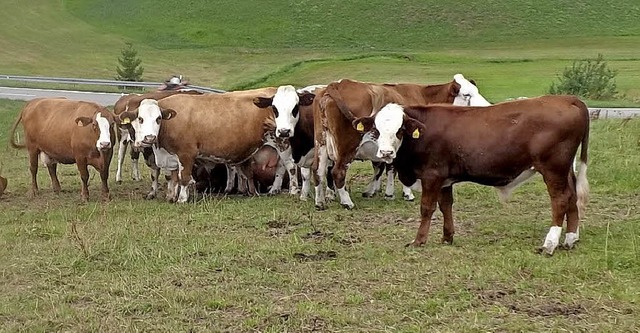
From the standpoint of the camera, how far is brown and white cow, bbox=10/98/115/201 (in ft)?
40.0

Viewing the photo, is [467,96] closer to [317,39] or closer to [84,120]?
[84,120]

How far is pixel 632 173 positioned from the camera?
480 inches

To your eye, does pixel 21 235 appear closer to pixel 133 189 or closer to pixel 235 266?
pixel 235 266

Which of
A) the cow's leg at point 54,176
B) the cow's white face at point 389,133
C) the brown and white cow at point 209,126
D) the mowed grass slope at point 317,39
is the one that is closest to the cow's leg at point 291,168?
the brown and white cow at point 209,126

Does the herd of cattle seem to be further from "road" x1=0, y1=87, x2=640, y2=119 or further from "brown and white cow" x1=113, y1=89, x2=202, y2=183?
"road" x1=0, y1=87, x2=640, y2=119

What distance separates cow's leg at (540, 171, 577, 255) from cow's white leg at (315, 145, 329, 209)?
12.2ft

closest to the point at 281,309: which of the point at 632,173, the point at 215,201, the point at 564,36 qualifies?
the point at 215,201

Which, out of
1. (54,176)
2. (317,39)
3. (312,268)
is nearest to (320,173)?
(312,268)

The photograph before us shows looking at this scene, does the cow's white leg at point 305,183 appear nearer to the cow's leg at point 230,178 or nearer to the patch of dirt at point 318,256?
the cow's leg at point 230,178

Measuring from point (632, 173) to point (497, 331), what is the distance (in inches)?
276

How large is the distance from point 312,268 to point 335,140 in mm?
3589

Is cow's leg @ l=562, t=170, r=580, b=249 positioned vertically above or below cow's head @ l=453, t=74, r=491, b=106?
below

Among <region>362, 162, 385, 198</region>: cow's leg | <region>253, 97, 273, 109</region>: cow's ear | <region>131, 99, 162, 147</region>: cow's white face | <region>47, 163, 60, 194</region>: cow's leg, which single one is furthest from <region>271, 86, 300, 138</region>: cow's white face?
<region>47, 163, 60, 194</region>: cow's leg

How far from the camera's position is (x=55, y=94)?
1281 inches
